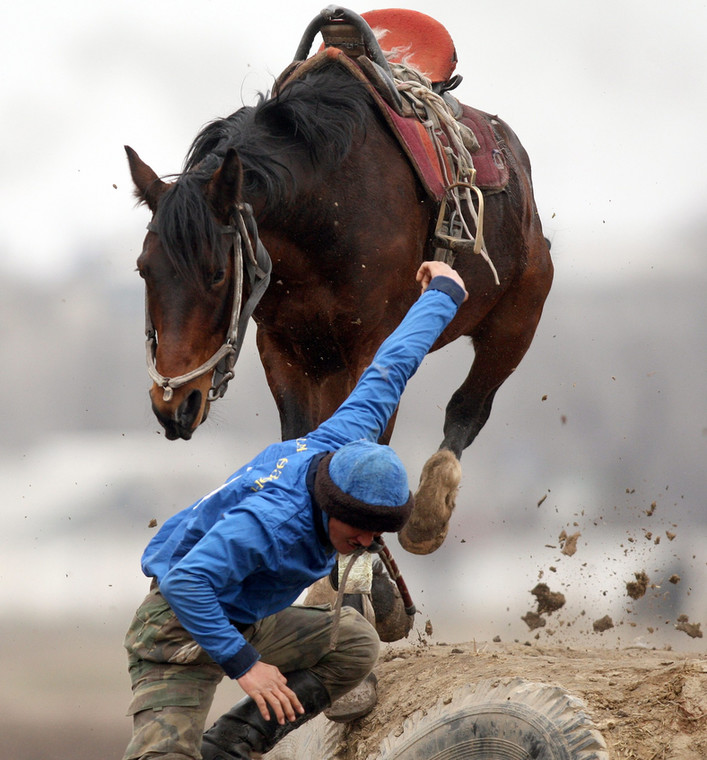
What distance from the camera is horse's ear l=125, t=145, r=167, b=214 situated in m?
3.84

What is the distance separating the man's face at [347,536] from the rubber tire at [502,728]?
84 centimetres

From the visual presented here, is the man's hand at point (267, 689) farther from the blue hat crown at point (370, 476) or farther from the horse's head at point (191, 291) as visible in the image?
the horse's head at point (191, 291)

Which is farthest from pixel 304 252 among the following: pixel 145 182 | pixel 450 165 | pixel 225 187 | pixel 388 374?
pixel 388 374

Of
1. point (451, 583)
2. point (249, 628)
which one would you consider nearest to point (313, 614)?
point (249, 628)

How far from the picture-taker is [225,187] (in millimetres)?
3725

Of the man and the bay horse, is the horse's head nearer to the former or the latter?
the bay horse

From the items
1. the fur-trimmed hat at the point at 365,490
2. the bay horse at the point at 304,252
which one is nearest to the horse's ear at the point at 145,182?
the bay horse at the point at 304,252

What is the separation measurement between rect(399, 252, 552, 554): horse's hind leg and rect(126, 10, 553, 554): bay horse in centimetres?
1

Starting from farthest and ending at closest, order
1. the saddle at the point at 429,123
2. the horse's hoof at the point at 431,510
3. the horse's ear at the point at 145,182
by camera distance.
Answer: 1. the horse's hoof at the point at 431,510
2. the saddle at the point at 429,123
3. the horse's ear at the point at 145,182

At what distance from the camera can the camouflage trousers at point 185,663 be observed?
2.86 metres

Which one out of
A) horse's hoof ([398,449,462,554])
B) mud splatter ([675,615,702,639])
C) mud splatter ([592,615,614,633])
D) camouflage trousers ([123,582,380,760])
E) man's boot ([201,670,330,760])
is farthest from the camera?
mud splatter ([592,615,614,633])

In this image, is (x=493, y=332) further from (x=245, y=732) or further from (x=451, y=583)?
(x=245, y=732)

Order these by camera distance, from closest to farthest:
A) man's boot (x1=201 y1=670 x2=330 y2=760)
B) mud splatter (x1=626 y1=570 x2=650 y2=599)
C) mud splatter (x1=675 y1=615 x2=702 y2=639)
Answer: man's boot (x1=201 y1=670 x2=330 y2=760) → mud splatter (x1=675 y1=615 x2=702 y2=639) → mud splatter (x1=626 y1=570 x2=650 y2=599)

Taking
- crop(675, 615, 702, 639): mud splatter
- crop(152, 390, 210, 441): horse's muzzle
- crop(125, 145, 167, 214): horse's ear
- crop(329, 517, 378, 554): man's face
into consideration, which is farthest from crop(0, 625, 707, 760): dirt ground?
crop(125, 145, 167, 214): horse's ear
